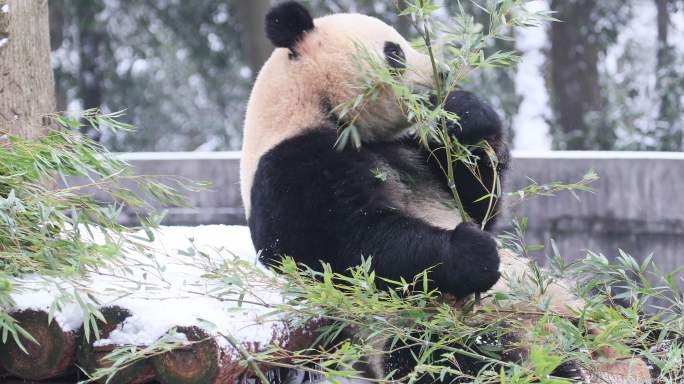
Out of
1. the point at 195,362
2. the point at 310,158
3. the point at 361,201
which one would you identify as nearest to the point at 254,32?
the point at 310,158

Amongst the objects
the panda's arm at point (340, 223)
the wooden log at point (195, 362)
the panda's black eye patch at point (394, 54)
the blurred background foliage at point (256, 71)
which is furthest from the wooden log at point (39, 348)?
the blurred background foliage at point (256, 71)

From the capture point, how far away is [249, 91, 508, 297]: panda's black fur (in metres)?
2.45

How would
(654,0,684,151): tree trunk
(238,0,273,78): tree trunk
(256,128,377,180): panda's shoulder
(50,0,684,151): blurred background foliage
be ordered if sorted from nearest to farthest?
(256,128,377,180): panda's shoulder < (654,0,684,151): tree trunk < (50,0,684,151): blurred background foliage < (238,0,273,78): tree trunk

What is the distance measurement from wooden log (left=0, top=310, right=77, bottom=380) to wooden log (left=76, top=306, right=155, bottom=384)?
38 millimetres

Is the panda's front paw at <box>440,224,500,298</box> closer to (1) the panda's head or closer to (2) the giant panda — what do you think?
(2) the giant panda

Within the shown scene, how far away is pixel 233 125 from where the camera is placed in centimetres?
1223

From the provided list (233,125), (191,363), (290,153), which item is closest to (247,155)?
Answer: (290,153)

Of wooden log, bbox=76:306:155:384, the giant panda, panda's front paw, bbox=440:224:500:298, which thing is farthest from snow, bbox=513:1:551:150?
wooden log, bbox=76:306:155:384

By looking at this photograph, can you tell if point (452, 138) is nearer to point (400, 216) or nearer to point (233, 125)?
point (400, 216)

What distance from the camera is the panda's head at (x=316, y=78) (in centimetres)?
278

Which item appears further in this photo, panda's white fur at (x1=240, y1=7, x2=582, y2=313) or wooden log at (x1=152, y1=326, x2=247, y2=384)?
panda's white fur at (x1=240, y1=7, x2=582, y2=313)

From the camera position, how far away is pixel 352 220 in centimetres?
259

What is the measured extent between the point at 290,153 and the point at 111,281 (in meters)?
0.62

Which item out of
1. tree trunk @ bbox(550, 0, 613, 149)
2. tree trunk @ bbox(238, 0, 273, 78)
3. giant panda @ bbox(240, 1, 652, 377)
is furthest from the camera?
tree trunk @ bbox(550, 0, 613, 149)
